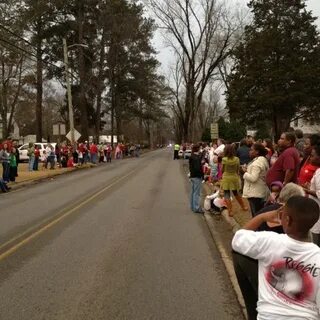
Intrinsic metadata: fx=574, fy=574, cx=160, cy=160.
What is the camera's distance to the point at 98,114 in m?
62.2

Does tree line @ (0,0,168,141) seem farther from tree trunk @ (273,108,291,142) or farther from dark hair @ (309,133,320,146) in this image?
dark hair @ (309,133,320,146)

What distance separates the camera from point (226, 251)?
9.57 metres

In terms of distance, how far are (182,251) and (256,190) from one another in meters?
2.08

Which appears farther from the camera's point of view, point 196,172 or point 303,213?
point 196,172

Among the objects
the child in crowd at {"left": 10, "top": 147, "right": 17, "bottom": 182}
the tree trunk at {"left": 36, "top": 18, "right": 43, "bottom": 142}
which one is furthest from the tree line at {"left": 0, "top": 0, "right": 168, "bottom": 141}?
the child in crowd at {"left": 10, "top": 147, "right": 17, "bottom": 182}

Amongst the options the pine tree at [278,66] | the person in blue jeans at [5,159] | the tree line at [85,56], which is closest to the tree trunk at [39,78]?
the tree line at [85,56]

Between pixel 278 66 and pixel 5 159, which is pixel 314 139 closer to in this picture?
pixel 5 159

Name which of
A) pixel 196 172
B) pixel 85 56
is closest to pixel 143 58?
pixel 85 56

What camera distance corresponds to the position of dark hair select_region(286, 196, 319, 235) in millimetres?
3041

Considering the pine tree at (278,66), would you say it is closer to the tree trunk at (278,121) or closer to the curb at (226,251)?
the tree trunk at (278,121)

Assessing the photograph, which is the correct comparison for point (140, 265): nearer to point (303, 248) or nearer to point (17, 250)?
point (17, 250)

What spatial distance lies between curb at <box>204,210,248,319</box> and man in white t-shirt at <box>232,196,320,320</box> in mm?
2418

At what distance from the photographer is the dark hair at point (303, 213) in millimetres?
3041

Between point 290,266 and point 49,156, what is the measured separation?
3522cm
